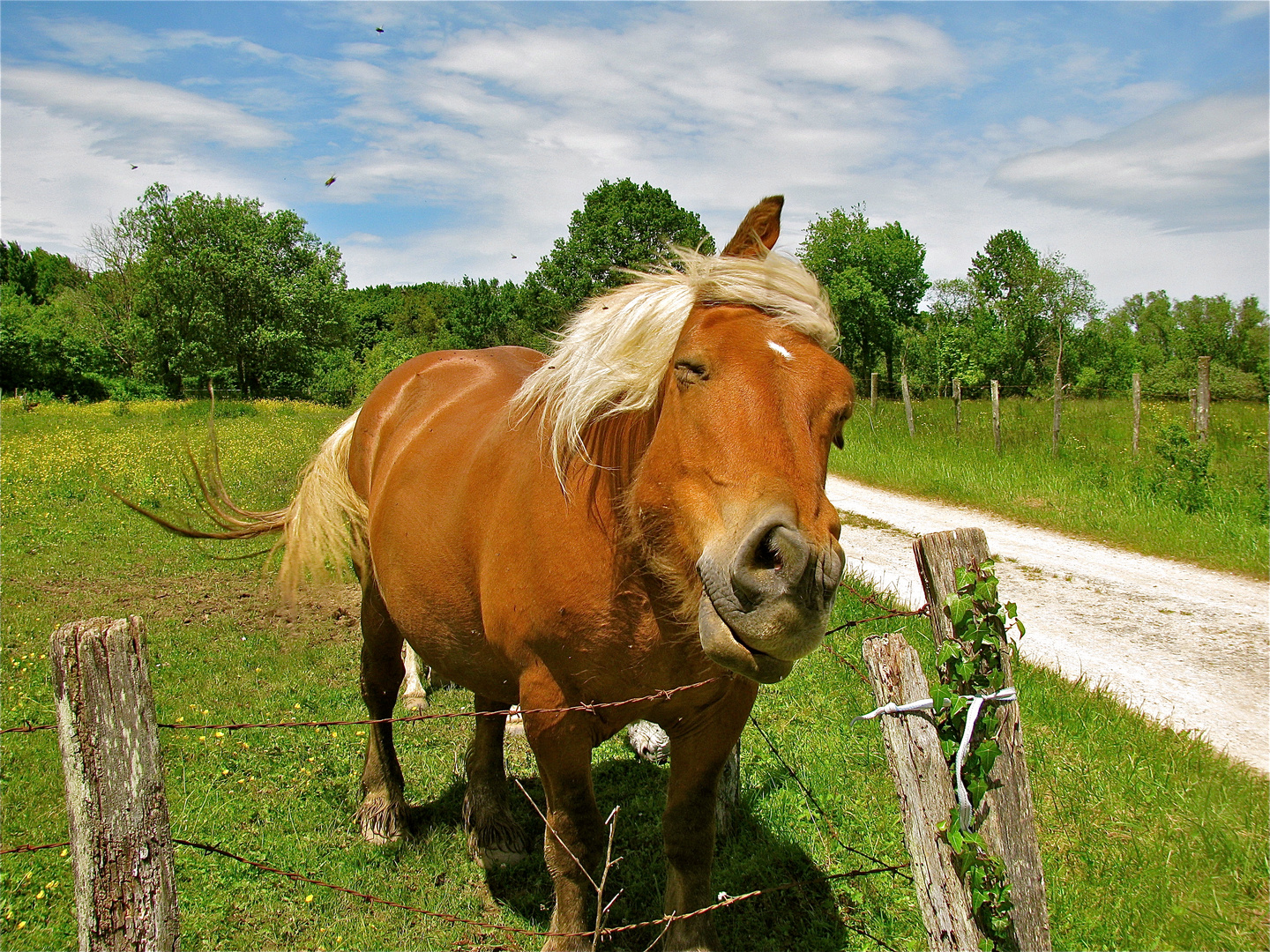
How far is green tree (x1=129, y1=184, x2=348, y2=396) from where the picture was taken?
4194cm

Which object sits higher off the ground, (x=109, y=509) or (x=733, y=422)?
(x=733, y=422)

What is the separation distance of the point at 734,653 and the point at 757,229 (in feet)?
4.46

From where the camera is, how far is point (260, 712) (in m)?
4.99

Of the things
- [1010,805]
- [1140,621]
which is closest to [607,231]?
[1140,621]

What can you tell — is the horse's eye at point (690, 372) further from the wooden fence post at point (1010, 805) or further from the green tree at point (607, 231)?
the green tree at point (607, 231)

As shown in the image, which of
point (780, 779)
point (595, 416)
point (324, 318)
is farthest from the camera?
point (324, 318)

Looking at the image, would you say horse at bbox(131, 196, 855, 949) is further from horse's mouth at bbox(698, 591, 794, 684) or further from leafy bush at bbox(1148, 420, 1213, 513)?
leafy bush at bbox(1148, 420, 1213, 513)

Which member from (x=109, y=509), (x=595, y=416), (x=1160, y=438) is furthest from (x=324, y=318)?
(x=595, y=416)

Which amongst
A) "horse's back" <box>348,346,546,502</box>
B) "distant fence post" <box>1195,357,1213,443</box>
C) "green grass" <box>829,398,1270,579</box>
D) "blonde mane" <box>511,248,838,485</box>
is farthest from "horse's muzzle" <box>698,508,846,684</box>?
"distant fence post" <box>1195,357,1213,443</box>

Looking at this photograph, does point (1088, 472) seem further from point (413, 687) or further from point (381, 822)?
point (381, 822)

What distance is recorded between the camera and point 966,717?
65.5 inches

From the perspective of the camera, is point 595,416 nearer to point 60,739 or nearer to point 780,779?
point 60,739

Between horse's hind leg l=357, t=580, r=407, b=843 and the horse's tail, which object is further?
the horse's tail

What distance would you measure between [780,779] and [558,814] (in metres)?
1.97
